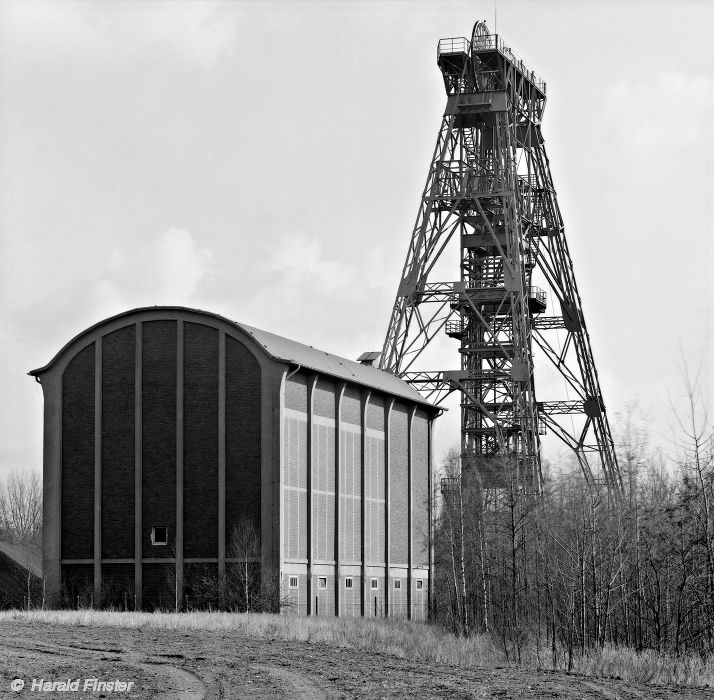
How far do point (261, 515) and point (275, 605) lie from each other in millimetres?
3043

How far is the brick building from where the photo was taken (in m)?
42.8

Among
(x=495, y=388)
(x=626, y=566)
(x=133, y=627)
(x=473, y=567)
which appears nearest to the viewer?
(x=133, y=627)

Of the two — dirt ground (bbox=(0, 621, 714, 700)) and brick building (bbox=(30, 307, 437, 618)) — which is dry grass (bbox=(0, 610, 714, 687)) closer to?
dirt ground (bbox=(0, 621, 714, 700))

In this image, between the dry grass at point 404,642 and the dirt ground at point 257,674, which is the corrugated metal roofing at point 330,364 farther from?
the dirt ground at point 257,674

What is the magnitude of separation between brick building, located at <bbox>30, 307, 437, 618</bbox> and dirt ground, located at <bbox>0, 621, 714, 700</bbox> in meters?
14.5

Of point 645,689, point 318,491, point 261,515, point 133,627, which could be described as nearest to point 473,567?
point 318,491

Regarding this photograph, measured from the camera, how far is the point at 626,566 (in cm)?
4034

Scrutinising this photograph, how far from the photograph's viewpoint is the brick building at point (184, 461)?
42844 millimetres

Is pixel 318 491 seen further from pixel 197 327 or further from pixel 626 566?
pixel 626 566

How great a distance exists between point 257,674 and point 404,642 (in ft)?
41.6

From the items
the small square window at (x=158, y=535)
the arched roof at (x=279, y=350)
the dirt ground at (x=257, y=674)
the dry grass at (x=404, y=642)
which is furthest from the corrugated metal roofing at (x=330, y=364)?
the dirt ground at (x=257, y=674)

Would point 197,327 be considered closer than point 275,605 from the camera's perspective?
No

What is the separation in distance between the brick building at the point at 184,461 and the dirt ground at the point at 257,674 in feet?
47.7

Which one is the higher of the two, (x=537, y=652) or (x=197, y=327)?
(x=197, y=327)
